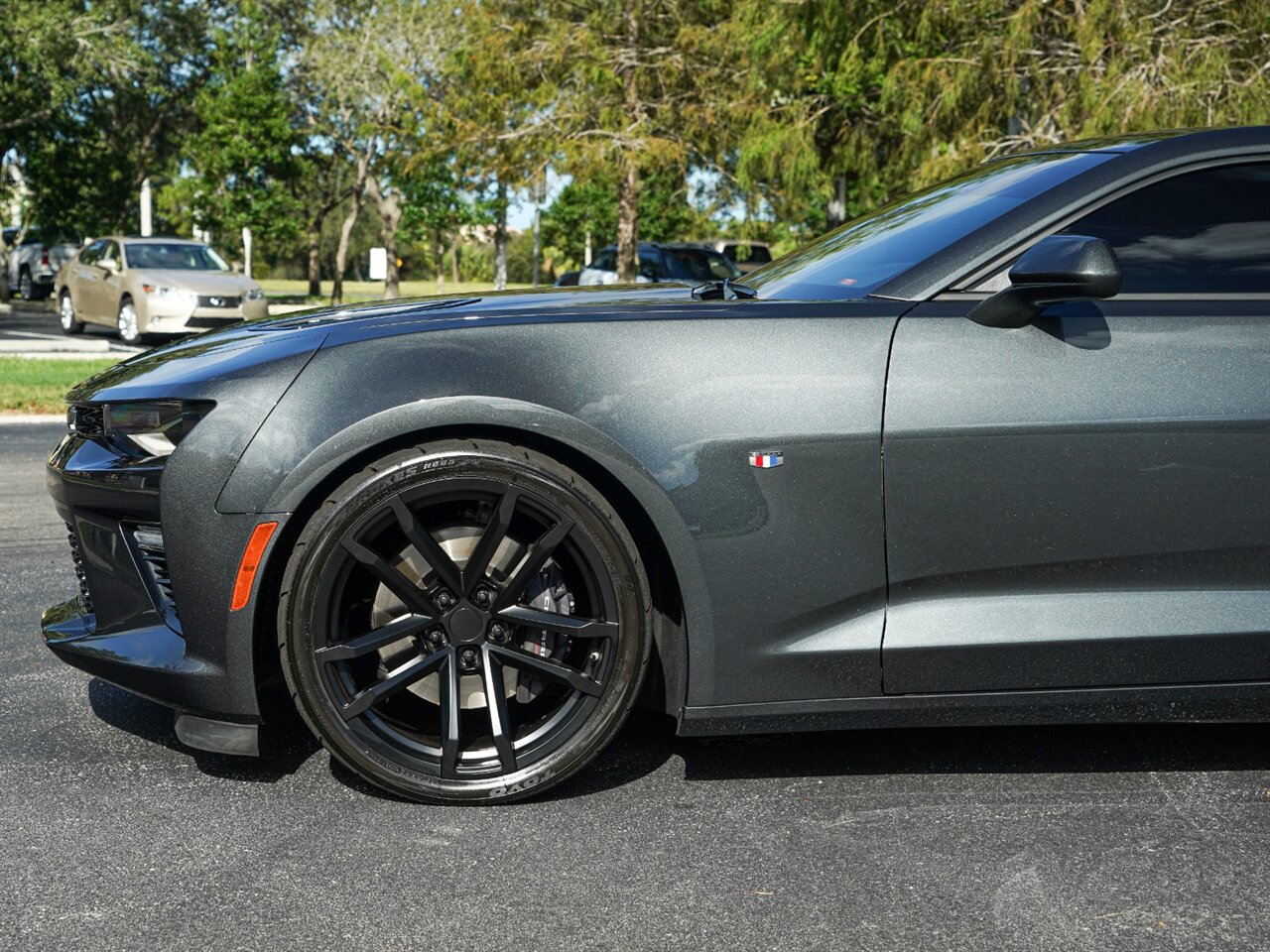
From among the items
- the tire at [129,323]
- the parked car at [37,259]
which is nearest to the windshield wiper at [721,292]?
the tire at [129,323]

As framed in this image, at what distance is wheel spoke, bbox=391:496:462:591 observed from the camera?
3.01m

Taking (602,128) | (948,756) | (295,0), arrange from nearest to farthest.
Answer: (948,756), (602,128), (295,0)

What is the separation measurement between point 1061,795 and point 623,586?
1.18 meters

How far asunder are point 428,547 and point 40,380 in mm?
11338

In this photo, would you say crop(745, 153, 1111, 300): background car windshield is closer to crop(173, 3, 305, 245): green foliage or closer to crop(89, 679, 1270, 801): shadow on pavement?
crop(89, 679, 1270, 801): shadow on pavement

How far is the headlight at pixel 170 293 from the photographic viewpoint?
1962 cm

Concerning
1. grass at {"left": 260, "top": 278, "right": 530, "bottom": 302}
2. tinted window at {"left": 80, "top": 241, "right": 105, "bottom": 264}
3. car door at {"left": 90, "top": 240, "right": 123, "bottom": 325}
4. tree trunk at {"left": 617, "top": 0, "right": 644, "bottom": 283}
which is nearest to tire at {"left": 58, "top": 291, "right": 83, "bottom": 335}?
tinted window at {"left": 80, "top": 241, "right": 105, "bottom": 264}

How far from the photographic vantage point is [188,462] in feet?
9.85

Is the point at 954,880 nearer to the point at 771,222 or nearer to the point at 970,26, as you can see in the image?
the point at 970,26

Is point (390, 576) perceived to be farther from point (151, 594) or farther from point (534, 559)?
point (151, 594)

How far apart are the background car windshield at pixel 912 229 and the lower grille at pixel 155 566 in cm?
161

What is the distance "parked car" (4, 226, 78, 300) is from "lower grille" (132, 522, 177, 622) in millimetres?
33098

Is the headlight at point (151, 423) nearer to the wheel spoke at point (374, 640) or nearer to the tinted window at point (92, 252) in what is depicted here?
the wheel spoke at point (374, 640)

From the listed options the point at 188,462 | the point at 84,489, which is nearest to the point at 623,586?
the point at 188,462
